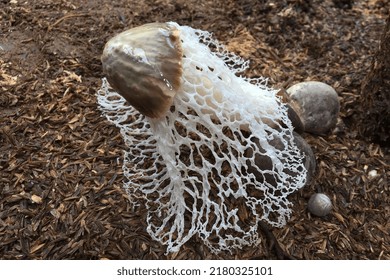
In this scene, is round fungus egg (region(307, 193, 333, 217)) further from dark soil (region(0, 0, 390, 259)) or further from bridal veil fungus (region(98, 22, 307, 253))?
bridal veil fungus (region(98, 22, 307, 253))

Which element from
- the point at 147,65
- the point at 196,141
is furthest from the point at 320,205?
the point at 147,65

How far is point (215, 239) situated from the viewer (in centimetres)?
312

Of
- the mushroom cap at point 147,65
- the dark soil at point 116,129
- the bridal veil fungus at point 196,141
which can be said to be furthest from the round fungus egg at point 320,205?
the mushroom cap at point 147,65

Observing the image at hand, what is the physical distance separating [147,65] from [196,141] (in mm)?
602

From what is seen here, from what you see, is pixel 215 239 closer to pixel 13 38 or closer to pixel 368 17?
pixel 13 38

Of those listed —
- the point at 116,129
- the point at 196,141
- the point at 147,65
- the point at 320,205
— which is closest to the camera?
the point at 147,65

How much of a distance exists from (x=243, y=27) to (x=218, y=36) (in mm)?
315

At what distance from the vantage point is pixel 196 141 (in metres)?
2.85

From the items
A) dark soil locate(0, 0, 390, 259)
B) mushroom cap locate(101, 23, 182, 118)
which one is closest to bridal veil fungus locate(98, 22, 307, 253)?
mushroom cap locate(101, 23, 182, 118)

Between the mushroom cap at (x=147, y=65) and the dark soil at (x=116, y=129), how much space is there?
3.08ft

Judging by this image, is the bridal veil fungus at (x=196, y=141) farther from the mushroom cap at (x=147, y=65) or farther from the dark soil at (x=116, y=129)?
the dark soil at (x=116, y=129)

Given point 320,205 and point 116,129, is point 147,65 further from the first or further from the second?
point 320,205
